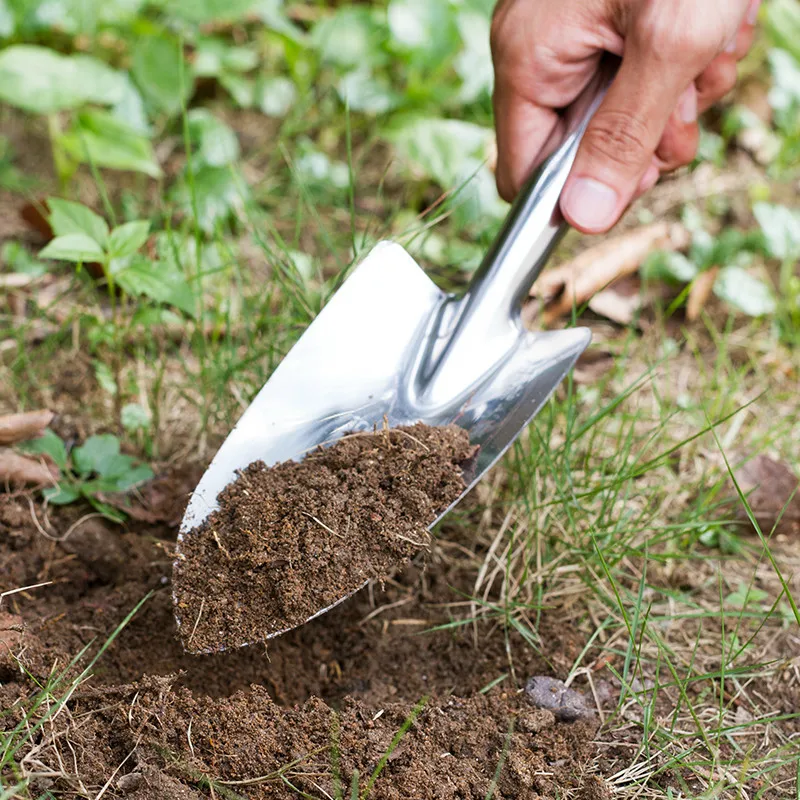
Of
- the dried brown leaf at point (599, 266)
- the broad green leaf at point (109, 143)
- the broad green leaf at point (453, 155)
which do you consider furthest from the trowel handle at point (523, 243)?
the broad green leaf at point (109, 143)

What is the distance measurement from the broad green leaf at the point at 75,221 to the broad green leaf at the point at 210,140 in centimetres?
76

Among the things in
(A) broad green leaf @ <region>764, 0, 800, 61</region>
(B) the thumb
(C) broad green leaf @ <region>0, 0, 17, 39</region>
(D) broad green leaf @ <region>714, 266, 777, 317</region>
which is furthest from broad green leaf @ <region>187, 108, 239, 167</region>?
(A) broad green leaf @ <region>764, 0, 800, 61</region>

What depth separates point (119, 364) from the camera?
179cm

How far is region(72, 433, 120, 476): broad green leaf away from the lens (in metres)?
1.60

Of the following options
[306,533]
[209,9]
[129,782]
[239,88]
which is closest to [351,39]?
[239,88]

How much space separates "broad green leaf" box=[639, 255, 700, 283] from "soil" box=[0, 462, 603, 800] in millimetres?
1164

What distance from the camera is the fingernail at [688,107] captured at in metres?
1.97

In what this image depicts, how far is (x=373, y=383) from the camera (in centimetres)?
156

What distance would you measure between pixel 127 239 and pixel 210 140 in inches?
35.2

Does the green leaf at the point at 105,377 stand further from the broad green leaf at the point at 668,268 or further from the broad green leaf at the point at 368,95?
the broad green leaf at the point at 668,268

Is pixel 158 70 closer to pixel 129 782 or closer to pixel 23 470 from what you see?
pixel 23 470

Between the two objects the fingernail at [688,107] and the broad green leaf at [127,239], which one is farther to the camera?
the fingernail at [688,107]

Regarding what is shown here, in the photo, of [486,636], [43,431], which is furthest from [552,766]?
[43,431]

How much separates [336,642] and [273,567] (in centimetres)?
27
